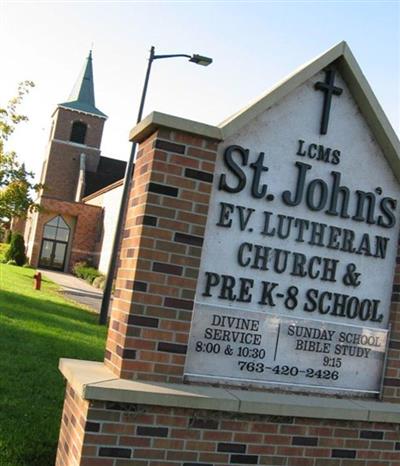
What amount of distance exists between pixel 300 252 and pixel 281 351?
2.49 ft

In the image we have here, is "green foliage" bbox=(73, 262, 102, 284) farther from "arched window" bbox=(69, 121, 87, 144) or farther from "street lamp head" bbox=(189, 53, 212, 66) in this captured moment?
"street lamp head" bbox=(189, 53, 212, 66)

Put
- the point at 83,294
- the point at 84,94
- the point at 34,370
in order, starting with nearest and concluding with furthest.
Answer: the point at 34,370
the point at 83,294
the point at 84,94

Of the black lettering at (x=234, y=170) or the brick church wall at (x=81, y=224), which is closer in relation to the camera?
the black lettering at (x=234, y=170)

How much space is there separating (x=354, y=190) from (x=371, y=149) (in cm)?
38

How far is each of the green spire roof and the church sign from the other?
148ft

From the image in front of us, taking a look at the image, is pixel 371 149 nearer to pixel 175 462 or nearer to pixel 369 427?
pixel 369 427

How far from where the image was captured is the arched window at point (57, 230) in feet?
131

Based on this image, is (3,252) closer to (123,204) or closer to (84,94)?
(84,94)

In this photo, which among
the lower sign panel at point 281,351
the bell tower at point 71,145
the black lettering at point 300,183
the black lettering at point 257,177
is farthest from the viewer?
the bell tower at point 71,145

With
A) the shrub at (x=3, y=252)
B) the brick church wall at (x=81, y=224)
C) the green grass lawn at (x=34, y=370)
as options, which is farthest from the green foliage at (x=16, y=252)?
the green grass lawn at (x=34, y=370)

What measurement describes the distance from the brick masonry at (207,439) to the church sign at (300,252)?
0.31 meters

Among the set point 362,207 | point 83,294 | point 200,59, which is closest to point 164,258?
point 362,207

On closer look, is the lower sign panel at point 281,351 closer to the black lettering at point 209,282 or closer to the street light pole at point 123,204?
the black lettering at point 209,282

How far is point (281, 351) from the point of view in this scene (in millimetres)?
4367
